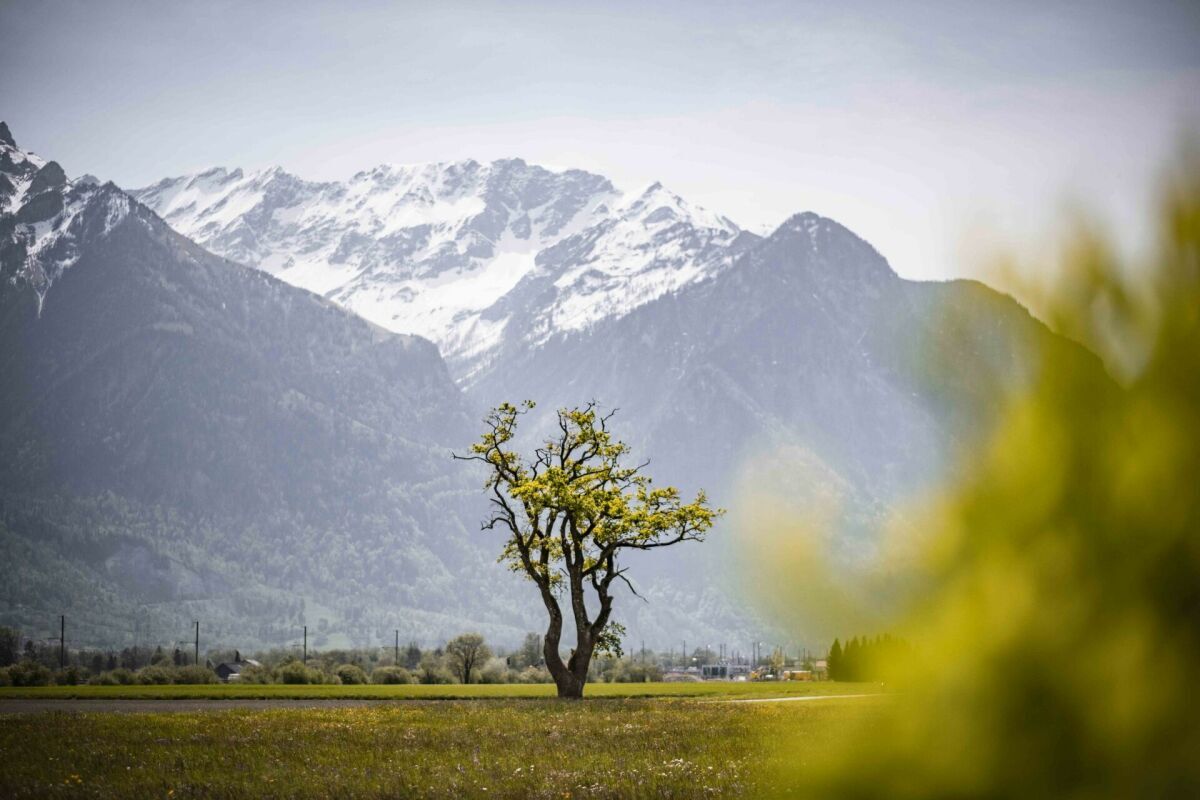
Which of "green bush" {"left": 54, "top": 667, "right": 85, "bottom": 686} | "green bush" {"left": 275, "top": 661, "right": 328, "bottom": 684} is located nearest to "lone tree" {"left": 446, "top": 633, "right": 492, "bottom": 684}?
"green bush" {"left": 275, "top": 661, "right": 328, "bottom": 684}

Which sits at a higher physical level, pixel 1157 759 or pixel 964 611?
pixel 964 611

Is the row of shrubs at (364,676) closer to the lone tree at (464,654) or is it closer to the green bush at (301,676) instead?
the green bush at (301,676)

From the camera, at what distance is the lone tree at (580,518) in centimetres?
4791

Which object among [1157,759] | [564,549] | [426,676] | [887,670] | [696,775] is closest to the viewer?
[1157,759]

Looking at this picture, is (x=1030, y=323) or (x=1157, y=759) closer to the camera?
(x=1157, y=759)

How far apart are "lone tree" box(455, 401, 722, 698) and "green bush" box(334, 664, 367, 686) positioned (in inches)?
1571

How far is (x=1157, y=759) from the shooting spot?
3348 millimetres

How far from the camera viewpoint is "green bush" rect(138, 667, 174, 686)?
7775 centimetres

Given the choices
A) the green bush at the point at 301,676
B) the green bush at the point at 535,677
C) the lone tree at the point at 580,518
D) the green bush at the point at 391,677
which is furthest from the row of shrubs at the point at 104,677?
the lone tree at the point at 580,518

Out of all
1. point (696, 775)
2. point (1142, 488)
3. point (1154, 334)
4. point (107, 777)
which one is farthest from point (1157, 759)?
point (107, 777)

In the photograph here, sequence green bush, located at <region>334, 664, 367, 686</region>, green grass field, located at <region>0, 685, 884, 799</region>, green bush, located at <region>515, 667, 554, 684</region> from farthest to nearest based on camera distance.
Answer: green bush, located at <region>515, 667, 554, 684</region>
green bush, located at <region>334, 664, 367, 686</region>
green grass field, located at <region>0, 685, 884, 799</region>

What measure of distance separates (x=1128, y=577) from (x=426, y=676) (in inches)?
3987

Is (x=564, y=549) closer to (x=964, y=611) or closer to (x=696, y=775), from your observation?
(x=696, y=775)

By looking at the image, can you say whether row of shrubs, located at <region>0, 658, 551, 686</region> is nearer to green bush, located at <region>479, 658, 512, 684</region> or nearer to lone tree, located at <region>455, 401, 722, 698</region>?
green bush, located at <region>479, 658, 512, 684</region>
